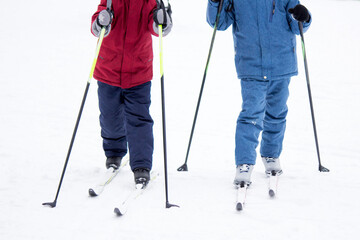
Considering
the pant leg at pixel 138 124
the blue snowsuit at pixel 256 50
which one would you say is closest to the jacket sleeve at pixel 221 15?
the blue snowsuit at pixel 256 50

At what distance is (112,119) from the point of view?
341 cm

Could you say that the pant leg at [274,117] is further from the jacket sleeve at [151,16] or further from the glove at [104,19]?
the glove at [104,19]

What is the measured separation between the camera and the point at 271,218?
2.85 m

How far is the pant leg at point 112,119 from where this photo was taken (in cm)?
332

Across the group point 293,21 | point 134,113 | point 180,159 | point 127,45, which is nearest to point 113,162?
point 134,113

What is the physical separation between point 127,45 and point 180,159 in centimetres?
127

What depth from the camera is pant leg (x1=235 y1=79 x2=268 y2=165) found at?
Answer: 3.20 meters

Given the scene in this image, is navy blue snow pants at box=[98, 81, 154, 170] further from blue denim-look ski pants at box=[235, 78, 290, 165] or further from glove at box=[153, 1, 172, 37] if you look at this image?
blue denim-look ski pants at box=[235, 78, 290, 165]

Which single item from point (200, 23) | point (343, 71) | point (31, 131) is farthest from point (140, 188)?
point (200, 23)

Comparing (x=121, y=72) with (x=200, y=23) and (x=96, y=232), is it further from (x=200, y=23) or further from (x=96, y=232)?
(x=200, y=23)

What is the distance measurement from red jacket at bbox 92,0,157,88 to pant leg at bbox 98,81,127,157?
9cm

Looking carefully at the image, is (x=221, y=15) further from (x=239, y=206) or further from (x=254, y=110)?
(x=239, y=206)

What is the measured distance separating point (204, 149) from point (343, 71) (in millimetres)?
4766

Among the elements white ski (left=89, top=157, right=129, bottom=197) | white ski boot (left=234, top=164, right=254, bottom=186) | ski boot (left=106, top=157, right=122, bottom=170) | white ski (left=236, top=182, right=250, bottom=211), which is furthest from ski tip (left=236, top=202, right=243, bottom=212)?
ski boot (left=106, top=157, right=122, bottom=170)
